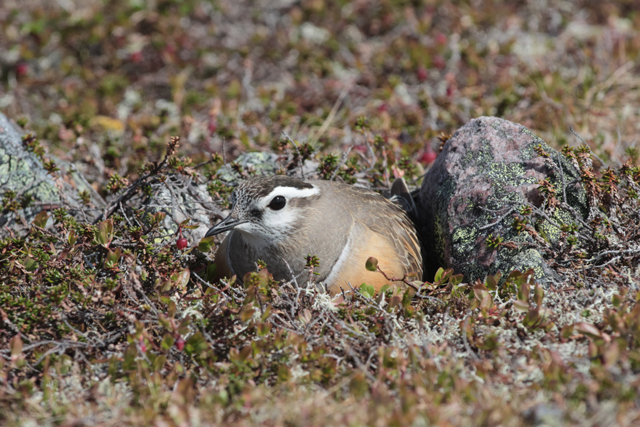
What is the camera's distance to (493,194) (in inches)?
208

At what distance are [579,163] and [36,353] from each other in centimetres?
456

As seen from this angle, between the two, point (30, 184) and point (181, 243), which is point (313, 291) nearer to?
point (181, 243)

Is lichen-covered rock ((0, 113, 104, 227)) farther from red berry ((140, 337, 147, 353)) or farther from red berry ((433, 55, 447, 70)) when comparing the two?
red berry ((433, 55, 447, 70))

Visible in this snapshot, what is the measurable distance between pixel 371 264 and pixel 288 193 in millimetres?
916

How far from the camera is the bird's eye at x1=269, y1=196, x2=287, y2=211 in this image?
5.02 metres

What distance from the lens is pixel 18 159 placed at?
6223 mm

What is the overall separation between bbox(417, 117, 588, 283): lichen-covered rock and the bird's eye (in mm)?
1534

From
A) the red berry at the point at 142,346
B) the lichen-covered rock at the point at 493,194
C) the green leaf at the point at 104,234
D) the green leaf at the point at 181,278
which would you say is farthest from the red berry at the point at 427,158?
the red berry at the point at 142,346

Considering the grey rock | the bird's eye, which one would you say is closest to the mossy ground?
the grey rock

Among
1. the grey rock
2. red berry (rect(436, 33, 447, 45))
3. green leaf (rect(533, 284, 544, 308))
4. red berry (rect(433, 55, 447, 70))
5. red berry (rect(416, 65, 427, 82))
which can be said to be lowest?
green leaf (rect(533, 284, 544, 308))

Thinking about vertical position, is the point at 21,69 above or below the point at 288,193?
above

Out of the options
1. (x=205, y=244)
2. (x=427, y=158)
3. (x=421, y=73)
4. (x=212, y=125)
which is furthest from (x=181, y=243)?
(x=421, y=73)

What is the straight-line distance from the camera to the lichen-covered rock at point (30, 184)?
5.97 m

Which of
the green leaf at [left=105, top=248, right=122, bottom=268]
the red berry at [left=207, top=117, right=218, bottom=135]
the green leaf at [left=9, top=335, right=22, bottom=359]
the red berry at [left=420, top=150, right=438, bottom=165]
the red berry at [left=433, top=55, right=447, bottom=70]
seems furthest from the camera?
the red berry at [left=433, top=55, right=447, bottom=70]
